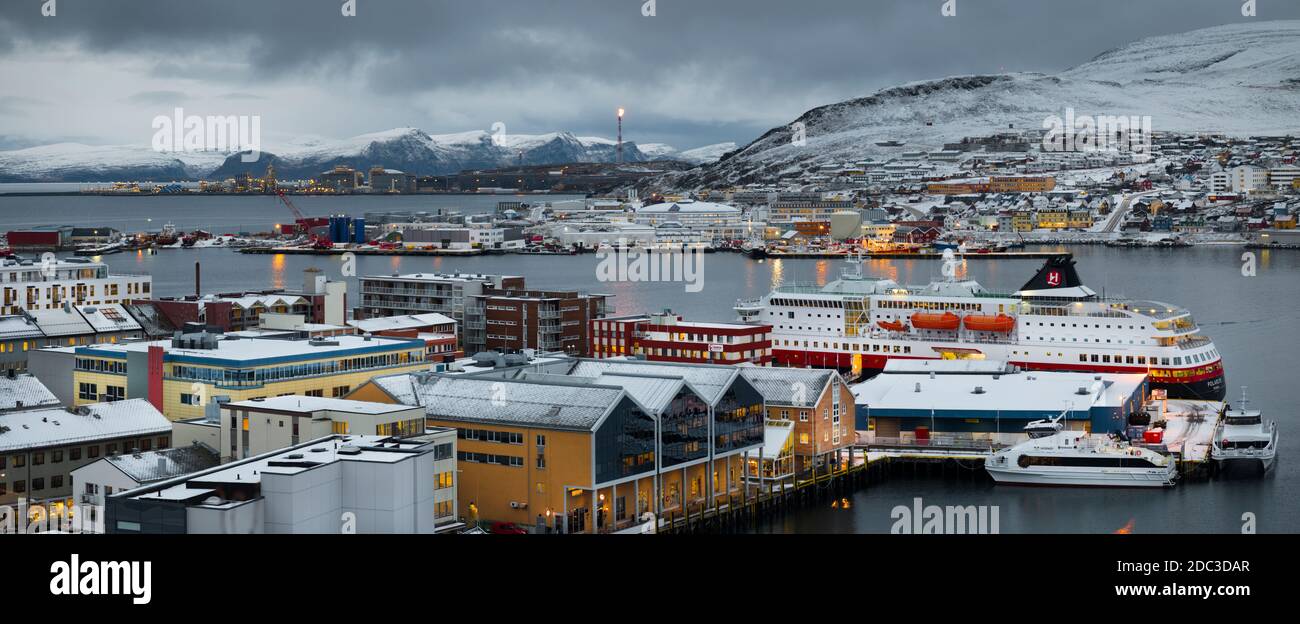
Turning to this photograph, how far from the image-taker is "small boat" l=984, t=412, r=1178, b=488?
1382 centimetres

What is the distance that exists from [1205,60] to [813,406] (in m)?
99.5

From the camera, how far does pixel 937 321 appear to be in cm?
2155

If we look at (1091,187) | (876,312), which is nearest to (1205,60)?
(1091,187)

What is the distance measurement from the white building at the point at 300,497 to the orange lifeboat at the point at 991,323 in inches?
513

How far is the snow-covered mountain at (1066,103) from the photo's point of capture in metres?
91.6

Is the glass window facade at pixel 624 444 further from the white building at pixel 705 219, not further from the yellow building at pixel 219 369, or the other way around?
the white building at pixel 705 219

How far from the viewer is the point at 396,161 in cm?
17400

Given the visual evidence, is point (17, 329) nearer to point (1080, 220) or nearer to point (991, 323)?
point (991, 323)

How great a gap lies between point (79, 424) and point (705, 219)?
180ft

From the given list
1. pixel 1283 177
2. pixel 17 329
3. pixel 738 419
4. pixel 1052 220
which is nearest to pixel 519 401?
pixel 738 419

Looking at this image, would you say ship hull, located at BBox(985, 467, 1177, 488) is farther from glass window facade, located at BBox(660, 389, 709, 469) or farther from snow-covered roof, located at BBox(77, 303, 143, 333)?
snow-covered roof, located at BBox(77, 303, 143, 333)

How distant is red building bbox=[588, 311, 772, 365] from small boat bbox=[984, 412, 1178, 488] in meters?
5.31

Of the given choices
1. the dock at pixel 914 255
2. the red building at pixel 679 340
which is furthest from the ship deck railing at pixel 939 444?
the dock at pixel 914 255
